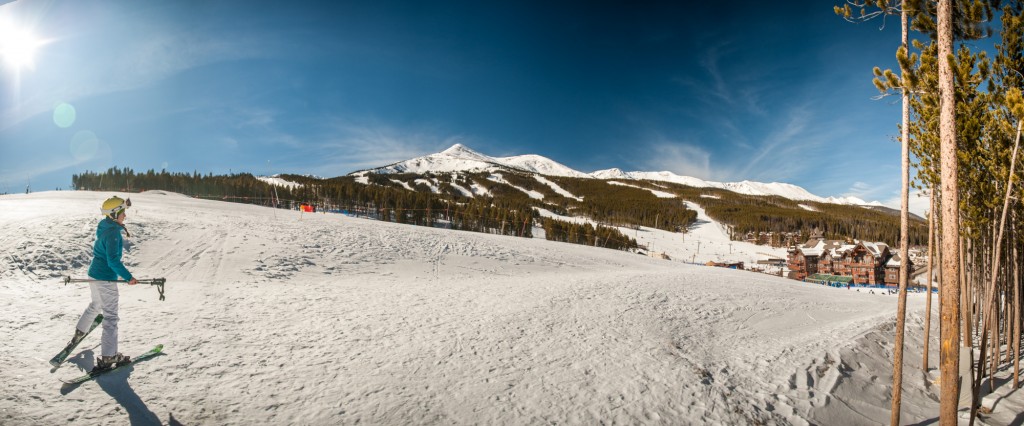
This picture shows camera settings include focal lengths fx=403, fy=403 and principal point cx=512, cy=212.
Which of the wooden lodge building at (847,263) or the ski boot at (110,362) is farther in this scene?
the wooden lodge building at (847,263)

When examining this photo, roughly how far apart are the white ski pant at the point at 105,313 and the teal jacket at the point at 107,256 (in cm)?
15

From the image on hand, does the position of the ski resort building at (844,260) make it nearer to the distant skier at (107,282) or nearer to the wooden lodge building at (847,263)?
the wooden lodge building at (847,263)

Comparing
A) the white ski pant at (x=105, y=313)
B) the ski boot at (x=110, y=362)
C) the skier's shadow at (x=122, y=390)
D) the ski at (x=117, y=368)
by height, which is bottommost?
the skier's shadow at (x=122, y=390)

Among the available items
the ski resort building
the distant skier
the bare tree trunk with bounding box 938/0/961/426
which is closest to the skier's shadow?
the distant skier

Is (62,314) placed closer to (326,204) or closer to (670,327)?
(670,327)

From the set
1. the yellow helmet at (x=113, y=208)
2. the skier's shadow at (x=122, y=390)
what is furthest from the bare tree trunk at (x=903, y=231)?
the yellow helmet at (x=113, y=208)

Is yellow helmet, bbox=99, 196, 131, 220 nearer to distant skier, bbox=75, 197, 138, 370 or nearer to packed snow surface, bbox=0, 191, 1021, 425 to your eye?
distant skier, bbox=75, 197, 138, 370

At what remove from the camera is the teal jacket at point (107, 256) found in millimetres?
6086

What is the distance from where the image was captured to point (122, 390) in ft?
18.6

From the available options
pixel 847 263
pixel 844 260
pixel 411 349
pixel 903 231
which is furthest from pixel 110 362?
pixel 844 260

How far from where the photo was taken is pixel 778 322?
14.1m

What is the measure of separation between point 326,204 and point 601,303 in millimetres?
102446

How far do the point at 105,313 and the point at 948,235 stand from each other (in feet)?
41.7

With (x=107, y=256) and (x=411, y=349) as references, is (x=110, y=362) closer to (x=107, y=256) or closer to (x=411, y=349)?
(x=107, y=256)
